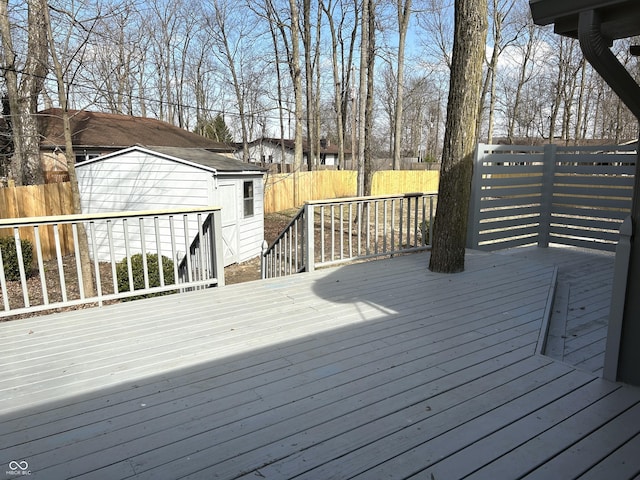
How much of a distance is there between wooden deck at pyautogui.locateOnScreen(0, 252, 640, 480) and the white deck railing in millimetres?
322

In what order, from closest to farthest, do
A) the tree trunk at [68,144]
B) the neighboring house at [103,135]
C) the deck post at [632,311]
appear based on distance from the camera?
the deck post at [632,311]
the tree trunk at [68,144]
the neighboring house at [103,135]

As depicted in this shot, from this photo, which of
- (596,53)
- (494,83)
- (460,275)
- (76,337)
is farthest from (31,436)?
(494,83)

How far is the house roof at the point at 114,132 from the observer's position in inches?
529

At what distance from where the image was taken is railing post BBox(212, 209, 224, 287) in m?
4.01

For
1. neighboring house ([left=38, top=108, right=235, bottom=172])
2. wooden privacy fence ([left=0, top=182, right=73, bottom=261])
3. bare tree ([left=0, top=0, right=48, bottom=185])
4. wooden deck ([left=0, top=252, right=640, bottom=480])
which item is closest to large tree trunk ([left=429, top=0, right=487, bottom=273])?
wooden deck ([left=0, top=252, right=640, bottom=480])

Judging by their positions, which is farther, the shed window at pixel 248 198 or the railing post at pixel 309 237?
the shed window at pixel 248 198

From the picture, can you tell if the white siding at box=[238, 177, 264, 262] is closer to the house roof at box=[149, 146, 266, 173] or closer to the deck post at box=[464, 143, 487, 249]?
the house roof at box=[149, 146, 266, 173]

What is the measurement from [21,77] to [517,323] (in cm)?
1127

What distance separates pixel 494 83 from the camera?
1892 cm

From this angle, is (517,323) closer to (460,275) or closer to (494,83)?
(460,275)

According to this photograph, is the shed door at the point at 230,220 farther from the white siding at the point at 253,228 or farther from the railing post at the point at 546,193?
the railing post at the point at 546,193

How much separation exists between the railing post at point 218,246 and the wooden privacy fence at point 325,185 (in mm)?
11392

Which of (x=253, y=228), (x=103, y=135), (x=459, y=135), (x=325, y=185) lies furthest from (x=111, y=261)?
(x=325, y=185)

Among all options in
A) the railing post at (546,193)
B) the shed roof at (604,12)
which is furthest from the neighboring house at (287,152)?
the shed roof at (604,12)
